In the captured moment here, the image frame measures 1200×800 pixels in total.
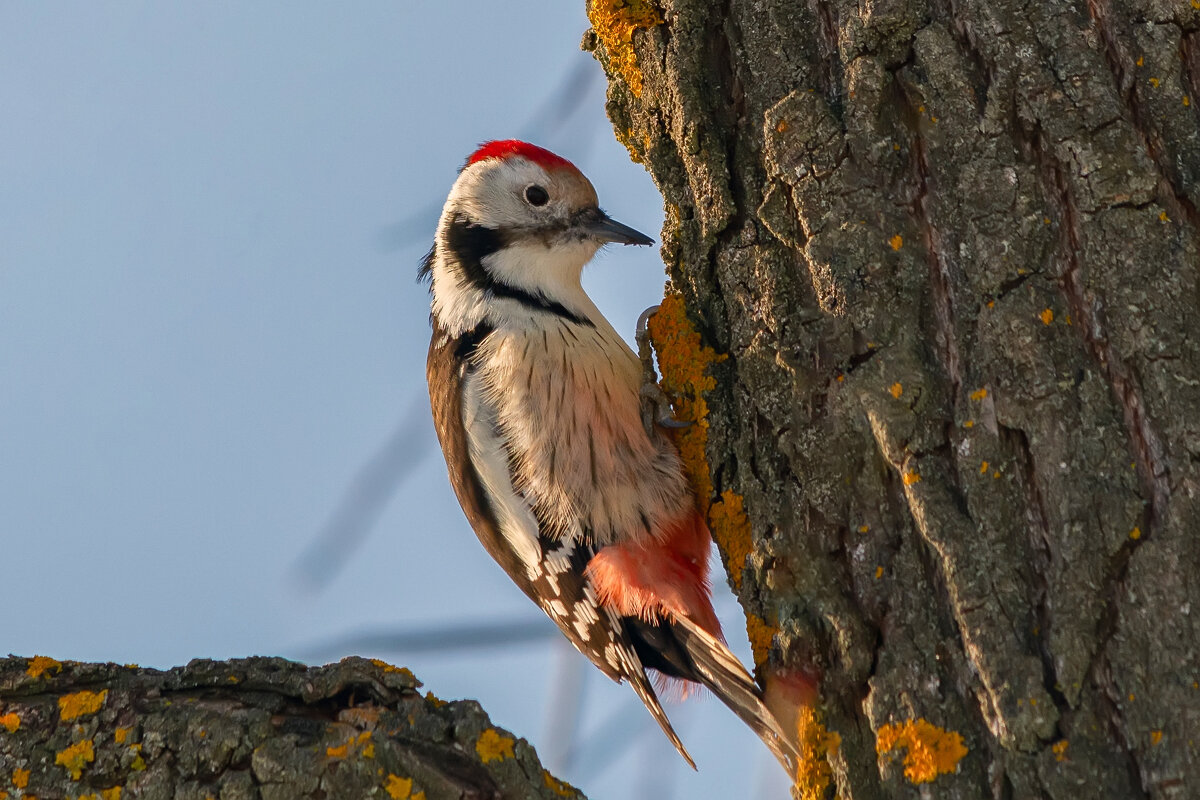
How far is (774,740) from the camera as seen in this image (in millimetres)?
2230

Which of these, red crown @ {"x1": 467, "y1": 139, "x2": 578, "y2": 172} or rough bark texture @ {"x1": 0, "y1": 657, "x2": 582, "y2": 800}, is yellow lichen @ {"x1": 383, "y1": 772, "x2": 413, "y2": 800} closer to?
rough bark texture @ {"x1": 0, "y1": 657, "x2": 582, "y2": 800}

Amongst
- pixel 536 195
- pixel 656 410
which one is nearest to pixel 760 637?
pixel 656 410

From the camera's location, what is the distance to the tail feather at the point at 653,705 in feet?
8.47

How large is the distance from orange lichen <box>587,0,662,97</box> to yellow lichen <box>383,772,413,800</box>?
1452 mm

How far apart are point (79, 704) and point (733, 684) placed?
4.24 ft

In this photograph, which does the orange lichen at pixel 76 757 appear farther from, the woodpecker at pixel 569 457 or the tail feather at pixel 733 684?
the woodpecker at pixel 569 457

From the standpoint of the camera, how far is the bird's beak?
A: 121 inches

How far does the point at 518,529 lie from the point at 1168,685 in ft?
5.46

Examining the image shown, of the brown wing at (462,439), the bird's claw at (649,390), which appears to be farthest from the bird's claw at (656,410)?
the brown wing at (462,439)

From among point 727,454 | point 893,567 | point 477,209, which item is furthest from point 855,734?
point 477,209

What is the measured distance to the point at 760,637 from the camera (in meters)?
2.07

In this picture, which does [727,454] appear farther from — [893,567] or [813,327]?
[893,567]

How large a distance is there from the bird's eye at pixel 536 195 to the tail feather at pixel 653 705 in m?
1.29

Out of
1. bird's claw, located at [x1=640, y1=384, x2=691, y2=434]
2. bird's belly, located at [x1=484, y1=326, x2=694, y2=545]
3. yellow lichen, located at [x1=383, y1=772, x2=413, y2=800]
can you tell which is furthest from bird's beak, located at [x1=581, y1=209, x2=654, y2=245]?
yellow lichen, located at [x1=383, y1=772, x2=413, y2=800]
